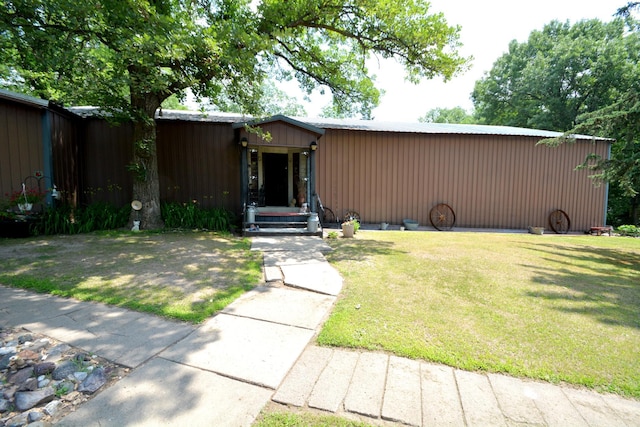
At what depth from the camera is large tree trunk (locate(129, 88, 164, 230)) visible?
6912 millimetres

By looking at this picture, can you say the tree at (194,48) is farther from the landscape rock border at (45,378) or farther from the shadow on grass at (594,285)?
the shadow on grass at (594,285)

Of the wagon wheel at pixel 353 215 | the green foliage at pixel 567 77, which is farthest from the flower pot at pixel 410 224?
the green foliage at pixel 567 77

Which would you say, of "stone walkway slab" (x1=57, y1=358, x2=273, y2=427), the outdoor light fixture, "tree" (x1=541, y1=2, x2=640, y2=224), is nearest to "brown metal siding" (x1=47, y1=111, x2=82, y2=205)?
the outdoor light fixture

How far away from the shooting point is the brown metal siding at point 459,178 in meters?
9.74

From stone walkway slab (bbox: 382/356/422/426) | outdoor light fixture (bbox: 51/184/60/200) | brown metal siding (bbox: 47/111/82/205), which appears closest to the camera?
stone walkway slab (bbox: 382/356/422/426)

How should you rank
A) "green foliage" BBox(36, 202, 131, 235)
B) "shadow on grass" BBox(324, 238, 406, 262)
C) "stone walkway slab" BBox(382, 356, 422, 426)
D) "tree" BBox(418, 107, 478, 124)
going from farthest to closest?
"tree" BBox(418, 107, 478, 124) → "green foliage" BBox(36, 202, 131, 235) → "shadow on grass" BBox(324, 238, 406, 262) → "stone walkway slab" BBox(382, 356, 422, 426)

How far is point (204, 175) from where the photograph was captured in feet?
29.2

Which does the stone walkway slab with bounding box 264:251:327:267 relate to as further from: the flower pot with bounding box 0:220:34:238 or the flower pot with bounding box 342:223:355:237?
the flower pot with bounding box 0:220:34:238

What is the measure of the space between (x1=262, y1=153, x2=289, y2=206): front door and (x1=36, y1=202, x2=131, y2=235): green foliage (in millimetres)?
4181

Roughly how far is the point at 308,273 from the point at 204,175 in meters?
6.22

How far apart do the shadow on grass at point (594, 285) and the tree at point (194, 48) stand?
5.24 m

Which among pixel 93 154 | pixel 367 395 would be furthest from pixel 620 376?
pixel 93 154

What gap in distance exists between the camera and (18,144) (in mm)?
6375

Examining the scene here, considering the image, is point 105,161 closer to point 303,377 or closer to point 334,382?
point 303,377
